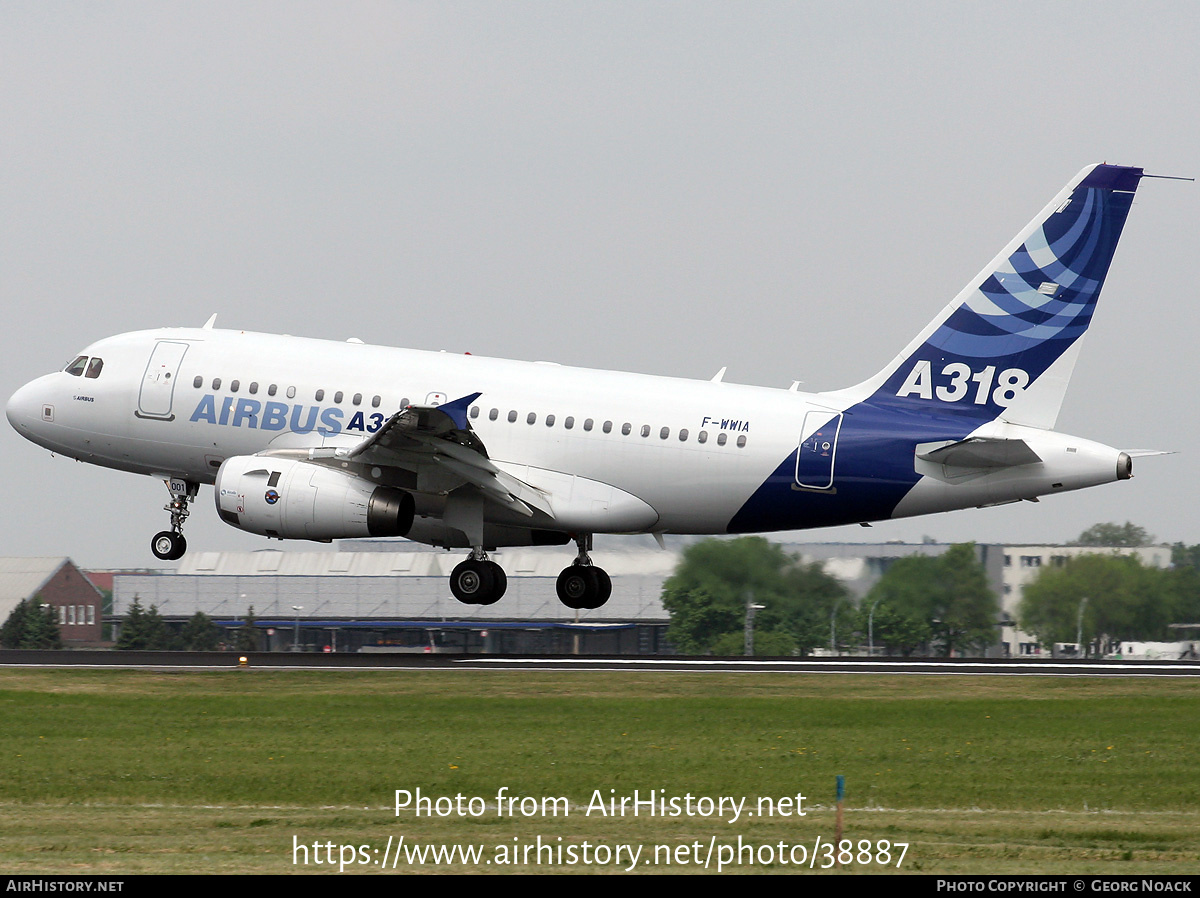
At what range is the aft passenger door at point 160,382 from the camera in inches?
1526

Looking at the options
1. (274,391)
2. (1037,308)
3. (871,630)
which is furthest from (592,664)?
(1037,308)

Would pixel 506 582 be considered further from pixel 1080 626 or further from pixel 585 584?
pixel 1080 626

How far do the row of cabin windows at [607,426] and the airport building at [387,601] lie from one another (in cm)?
1297

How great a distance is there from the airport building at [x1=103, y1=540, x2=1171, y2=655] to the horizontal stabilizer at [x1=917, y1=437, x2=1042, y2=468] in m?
15.8

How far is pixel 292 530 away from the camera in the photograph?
35.1m

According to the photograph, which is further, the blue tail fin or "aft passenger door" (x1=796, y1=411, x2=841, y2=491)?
"aft passenger door" (x1=796, y1=411, x2=841, y2=491)

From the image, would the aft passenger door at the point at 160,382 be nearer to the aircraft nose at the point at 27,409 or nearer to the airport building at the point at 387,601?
the aircraft nose at the point at 27,409

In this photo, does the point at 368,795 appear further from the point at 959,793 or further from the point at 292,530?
the point at 292,530

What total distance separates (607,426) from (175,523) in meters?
12.0

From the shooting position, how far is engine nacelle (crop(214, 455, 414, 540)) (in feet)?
114

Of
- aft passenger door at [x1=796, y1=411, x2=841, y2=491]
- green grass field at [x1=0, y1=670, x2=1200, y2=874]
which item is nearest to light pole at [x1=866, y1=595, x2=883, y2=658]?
green grass field at [x1=0, y1=670, x2=1200, y2=874]

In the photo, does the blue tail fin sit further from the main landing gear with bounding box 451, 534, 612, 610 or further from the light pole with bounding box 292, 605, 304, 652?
the light pole with bounding box 292, 605, 304, 652

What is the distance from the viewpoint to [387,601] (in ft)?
198
